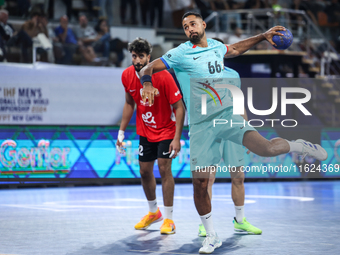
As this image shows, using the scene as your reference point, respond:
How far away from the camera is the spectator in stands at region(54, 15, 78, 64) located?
11977 millimetres

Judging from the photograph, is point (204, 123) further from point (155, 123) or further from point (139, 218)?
point (139, 218)

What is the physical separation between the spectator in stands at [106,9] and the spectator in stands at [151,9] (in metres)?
1.01

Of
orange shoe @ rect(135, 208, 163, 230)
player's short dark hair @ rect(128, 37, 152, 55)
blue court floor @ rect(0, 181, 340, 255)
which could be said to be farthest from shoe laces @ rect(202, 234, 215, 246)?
player's short dark hair @ rect(128, 37, 152, 55)

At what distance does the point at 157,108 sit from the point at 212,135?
1.28 metres

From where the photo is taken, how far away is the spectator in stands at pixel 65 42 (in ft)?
39.3

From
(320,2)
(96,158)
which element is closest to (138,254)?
(96,158)

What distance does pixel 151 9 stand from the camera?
14.6m

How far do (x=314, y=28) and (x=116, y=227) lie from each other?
36.9 ft

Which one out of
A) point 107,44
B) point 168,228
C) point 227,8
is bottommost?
point 168,228

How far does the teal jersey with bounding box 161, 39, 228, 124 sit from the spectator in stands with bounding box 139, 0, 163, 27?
32.3 ft

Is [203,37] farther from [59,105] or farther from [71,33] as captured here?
[71,33]

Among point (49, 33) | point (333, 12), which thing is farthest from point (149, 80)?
point (333, 12)

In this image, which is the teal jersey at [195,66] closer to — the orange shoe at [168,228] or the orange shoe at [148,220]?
the orange shoe at [168,228]

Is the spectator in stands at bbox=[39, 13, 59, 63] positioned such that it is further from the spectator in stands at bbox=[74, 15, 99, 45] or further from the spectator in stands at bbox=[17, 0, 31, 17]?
the spectator in stands at bbox=[74, 15, 99, 45]
